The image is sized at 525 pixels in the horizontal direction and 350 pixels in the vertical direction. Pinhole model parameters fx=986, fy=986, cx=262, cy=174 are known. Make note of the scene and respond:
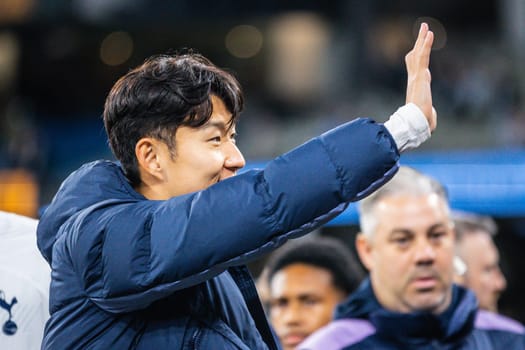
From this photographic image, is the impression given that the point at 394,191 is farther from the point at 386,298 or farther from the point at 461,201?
the point at 461,201

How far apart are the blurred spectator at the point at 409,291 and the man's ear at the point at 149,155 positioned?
55.0 inches

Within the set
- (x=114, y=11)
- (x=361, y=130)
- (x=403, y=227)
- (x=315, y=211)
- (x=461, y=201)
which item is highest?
(x=114, y=11)

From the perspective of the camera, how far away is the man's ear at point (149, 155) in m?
2.09

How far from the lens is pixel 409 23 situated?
18.7 m

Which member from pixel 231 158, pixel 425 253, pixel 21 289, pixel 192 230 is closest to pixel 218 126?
pixel 231 158

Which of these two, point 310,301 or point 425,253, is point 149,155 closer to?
point 425,253

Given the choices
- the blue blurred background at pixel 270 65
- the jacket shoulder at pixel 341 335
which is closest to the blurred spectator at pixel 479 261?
the jacket shoulder at pixel 341 335

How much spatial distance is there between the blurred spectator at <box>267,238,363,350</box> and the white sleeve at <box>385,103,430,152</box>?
1.86m

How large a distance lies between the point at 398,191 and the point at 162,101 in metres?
1.71

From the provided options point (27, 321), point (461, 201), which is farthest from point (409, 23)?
point (27, 321)

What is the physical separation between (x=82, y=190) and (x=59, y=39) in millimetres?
18702

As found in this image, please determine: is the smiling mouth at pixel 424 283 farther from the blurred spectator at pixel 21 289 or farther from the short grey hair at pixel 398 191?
the blurred spectator at pixel 21 289

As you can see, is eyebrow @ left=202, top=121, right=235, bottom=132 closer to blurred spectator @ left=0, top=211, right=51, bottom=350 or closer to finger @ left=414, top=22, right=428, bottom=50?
finger @ left=414, top=22, right=428, bottom=50

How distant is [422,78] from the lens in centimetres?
206
